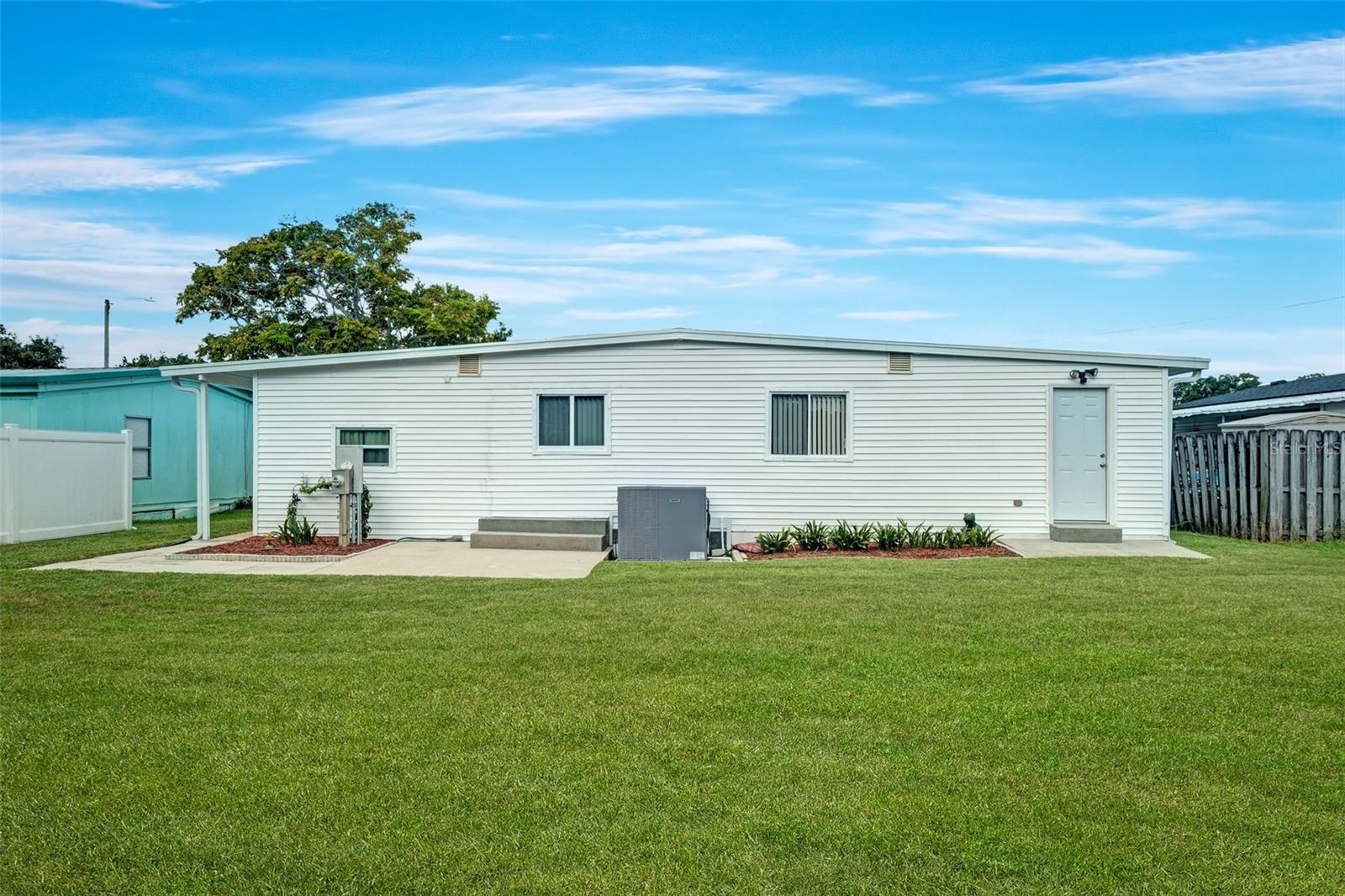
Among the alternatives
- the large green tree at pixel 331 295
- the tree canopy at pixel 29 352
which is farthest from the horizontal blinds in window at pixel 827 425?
the tree canopy at pixel 29 352

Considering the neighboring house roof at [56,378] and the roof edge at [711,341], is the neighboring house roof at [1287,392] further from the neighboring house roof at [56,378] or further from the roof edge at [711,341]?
the neighboring house roof at [56,378]

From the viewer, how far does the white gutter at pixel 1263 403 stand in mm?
20438

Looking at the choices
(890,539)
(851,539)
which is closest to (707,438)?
(851,539)

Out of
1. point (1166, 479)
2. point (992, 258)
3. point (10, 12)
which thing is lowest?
point (1166, 479)

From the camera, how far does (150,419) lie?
2005 cm

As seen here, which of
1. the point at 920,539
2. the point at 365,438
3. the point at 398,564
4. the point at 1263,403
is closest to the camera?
the point at 398,564

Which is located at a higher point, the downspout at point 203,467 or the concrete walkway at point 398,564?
the downspout at point 203,467

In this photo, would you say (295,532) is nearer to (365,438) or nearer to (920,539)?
(365,438)

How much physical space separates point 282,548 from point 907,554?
7979mm

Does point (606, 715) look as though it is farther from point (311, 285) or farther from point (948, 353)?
point (311, 285)

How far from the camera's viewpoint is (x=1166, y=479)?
14648 millimetres

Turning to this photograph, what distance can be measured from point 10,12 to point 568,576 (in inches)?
404

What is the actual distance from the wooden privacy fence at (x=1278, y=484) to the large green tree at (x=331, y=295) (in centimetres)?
2116

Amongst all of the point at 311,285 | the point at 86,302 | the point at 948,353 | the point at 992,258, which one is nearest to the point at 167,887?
the point at 948,353
